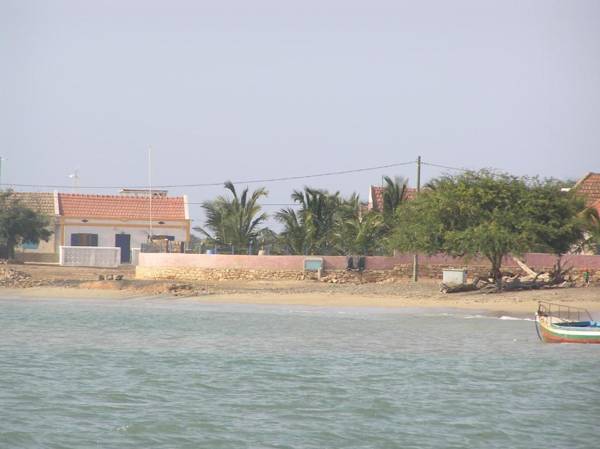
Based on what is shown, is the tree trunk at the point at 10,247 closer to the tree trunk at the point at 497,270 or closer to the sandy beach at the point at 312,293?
the sandy beach at the point at 312,293

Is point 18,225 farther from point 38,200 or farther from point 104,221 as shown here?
point 38,200

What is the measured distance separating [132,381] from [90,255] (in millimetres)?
35318

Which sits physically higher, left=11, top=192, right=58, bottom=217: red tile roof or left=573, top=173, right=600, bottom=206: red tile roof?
left=573, top=173, right=600, bottom=206: red tile roof

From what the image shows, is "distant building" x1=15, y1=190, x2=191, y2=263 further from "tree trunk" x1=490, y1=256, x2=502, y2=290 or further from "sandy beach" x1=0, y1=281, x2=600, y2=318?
"tree trunk" x1=490, y1=256, x2=502, y2=290

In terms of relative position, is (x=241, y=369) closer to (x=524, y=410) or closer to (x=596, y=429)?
(x=524, y=410)

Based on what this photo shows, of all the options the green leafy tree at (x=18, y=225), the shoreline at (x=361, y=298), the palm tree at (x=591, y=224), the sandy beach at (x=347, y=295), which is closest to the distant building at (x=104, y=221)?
the green leafy tree at (x=18, y=225)

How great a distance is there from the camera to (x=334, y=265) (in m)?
43.2

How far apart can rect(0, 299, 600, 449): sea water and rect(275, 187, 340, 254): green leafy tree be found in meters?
13.0

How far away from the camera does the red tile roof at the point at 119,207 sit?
6153 centimetres

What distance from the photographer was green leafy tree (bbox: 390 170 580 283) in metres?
37.2

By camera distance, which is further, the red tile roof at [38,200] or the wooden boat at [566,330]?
the red tile roof at [38,200]

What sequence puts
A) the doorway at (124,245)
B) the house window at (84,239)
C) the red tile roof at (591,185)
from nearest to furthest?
the red tile roof at (591,185)
the house window at (84,239)
the doorway at (124,245)

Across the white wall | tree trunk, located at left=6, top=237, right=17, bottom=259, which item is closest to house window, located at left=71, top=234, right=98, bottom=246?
the white wall

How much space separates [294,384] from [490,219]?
1924 cm
